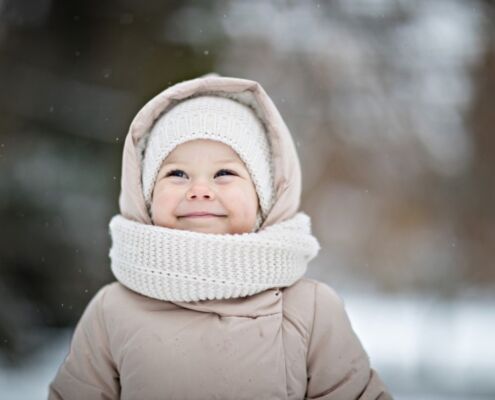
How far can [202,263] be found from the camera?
0.95 m

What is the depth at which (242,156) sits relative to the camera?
102 cm

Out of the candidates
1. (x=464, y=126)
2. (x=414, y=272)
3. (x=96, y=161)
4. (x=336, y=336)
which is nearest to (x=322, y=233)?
(x=414, y=272)

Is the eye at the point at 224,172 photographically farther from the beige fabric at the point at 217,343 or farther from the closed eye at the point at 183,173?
the beige fabric at the point at 217,343

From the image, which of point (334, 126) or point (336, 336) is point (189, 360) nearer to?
point (336, 336)

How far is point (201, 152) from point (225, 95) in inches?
5.8

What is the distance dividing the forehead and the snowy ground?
1322 millimetres

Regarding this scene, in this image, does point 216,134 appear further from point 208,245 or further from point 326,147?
point 326,147

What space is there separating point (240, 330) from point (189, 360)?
9cm

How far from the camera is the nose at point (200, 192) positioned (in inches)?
38.1

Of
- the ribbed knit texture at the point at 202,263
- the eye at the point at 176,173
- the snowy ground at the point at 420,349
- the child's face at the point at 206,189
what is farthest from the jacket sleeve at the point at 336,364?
the snowy ground at the point at 420,349

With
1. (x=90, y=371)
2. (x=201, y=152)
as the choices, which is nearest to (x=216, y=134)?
(x=201, y=152)

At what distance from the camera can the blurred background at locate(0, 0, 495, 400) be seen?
2330 mm

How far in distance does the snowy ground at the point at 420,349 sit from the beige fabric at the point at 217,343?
1133 millimetres

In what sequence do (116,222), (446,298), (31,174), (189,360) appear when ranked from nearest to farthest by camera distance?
(189,360), (116,222), (31,174), (446,298)
